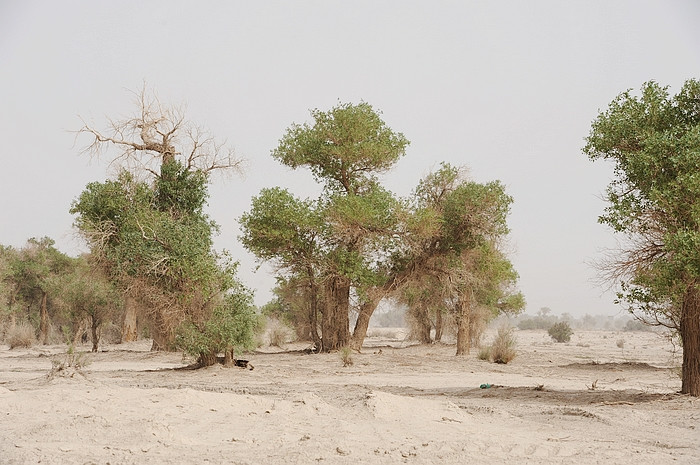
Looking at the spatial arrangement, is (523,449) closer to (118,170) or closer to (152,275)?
(152,275)

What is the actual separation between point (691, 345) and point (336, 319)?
14947 mm

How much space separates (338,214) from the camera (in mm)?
22609

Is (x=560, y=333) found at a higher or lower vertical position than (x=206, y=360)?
higher

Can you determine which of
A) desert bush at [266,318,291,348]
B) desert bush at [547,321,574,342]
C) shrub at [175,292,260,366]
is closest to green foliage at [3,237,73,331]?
desert bush at [266,318,291,348]

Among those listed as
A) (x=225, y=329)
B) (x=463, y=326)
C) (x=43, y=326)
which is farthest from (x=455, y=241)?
(x=43, y=326)

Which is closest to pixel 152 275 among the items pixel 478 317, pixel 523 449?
pixel 523 449

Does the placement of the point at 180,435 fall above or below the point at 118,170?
below

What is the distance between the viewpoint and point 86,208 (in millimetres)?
21812

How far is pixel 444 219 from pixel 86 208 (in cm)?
1279

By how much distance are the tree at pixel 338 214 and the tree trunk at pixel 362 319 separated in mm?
63

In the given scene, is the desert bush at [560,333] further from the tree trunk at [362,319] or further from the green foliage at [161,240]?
the green foliage at [161,240]

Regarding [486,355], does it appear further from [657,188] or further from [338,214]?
[657,188]

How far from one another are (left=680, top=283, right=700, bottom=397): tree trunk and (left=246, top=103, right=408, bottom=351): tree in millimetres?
→ 12098

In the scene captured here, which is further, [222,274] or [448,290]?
[448,290]
